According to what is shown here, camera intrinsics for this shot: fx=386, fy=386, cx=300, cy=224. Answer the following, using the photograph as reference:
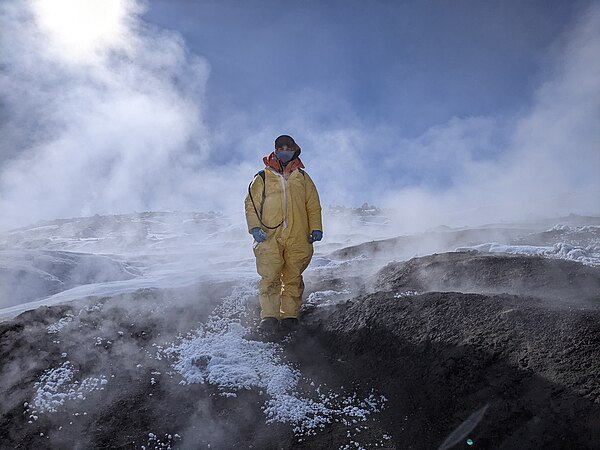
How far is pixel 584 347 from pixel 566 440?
76cm

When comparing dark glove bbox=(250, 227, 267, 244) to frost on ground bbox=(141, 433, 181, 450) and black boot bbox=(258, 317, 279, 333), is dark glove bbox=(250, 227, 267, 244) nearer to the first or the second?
black boot bbox=(258, 317, 279, 333)

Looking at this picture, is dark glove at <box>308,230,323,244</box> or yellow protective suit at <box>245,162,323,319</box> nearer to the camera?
yellow protective suit at <box>245,162,323,319</box>

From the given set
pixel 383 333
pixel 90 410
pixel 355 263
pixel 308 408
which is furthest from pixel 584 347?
pixel 355 263

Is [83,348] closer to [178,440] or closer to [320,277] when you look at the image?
[178,440]

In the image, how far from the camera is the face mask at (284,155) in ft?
15.8

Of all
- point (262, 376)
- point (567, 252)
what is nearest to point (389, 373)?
point (262, 376)

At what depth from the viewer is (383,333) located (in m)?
3.57

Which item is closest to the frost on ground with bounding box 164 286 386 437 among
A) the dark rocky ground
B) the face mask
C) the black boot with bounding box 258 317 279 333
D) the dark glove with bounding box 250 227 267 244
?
the dark rocky ground

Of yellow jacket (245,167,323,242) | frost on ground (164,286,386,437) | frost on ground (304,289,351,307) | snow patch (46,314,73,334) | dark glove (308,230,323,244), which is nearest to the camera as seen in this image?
frost on ground (164,286,386,437)

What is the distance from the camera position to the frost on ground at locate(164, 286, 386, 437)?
2.87 meters

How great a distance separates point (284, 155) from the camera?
4832mm

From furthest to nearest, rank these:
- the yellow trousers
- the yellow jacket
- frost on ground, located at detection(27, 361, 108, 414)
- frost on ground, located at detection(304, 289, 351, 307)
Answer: frost on ground, located at detection(304, 289, 351, 307)
the yellow jacket
the yellow trousers
frost on ground, located at detection(27, 361, 108, 414)

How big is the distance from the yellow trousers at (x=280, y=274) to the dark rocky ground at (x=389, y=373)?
1.25 ft

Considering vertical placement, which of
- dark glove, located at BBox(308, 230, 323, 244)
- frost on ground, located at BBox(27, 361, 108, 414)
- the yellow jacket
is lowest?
frost on ground, located at BBox(27, 361, 108, 414)
